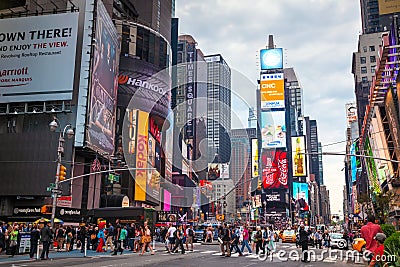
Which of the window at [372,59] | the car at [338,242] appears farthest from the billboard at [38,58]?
the window at [372,59]

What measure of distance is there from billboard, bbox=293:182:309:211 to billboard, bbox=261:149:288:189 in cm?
2899

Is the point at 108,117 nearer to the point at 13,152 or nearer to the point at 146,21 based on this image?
the point at 13,152

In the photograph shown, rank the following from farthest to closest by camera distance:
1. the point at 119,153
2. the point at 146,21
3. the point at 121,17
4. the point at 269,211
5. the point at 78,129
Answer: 1. the point at 269,211
2. the point at 146,21
3. the point at 121,17
4. the point at 119,153
5. the point at 78,129

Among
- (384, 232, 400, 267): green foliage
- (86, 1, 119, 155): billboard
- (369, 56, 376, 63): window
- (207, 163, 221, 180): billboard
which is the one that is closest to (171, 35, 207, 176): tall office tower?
(207, 163, 221, 180): billboard

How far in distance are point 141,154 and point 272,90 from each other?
263 ft

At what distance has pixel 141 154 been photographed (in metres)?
68.6

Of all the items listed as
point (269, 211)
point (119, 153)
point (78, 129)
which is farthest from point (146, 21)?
point (269, 211)

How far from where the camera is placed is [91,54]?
46438 mm

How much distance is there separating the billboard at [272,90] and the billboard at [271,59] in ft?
16.0

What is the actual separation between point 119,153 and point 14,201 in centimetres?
2158

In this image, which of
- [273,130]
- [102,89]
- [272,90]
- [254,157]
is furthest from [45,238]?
[254,157]

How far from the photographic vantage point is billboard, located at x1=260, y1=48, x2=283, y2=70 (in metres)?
142

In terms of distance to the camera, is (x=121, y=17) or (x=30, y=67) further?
(x=121, y=17)

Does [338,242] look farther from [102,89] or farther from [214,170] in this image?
[214,170]
